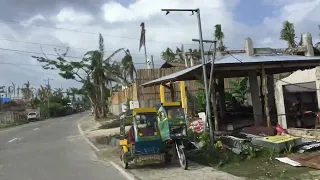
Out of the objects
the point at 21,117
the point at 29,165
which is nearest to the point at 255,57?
the point at 29,165

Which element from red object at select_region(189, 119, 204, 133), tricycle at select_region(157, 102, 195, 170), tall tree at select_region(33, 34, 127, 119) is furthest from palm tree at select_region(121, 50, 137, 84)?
tricycle at select_region(157, 102, 195, 170)

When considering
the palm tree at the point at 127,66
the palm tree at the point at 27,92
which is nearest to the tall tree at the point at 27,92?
the palm tree at the point at 27,92

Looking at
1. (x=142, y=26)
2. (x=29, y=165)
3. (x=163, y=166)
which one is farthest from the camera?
(x=142, y=26)

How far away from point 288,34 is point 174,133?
87.1ft

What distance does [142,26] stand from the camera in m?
42.3

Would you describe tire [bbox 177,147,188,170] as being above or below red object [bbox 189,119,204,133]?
below

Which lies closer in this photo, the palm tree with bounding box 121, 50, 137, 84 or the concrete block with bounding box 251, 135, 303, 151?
the concrete block with bounding box 251, 135, 303, 151

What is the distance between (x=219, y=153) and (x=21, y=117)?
63.6 m

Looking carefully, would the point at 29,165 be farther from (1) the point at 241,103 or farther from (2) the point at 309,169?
(1) the point at 241,103

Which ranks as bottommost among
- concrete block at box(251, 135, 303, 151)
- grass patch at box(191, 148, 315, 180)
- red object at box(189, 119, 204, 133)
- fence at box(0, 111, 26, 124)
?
grass patch at box(191, 148, 315, 180)

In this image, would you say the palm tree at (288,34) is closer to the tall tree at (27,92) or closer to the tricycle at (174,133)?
the tricycle at (174,133)

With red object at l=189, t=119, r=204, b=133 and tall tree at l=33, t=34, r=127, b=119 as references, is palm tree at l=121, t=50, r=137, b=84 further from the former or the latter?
red object at l=189, t=119, r=204, b=133

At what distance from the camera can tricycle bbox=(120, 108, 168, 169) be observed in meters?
11.5

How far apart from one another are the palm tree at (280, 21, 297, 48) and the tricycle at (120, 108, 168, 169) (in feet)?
88.0
